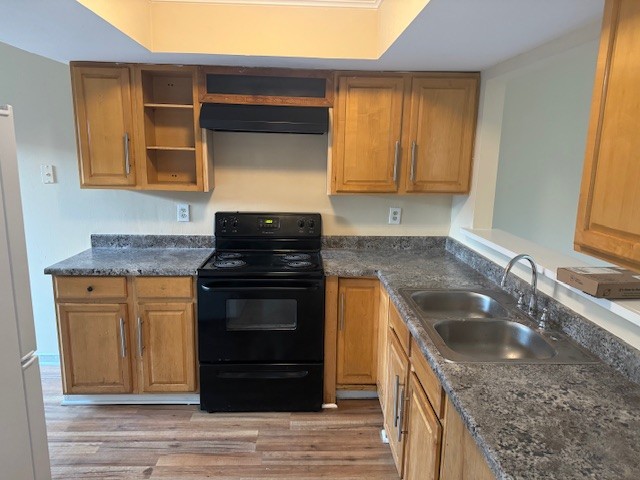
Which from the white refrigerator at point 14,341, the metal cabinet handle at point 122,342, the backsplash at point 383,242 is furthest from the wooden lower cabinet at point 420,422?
the metal cabinet handle at point 122,342

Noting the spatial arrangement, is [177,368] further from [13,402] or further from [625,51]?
[625,51]

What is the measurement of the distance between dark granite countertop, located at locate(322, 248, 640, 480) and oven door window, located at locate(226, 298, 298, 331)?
42.1 inches

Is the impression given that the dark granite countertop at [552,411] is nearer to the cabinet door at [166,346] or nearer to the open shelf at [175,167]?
the cabinet door at [166,346]

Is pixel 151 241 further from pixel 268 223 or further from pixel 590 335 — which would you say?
pixel 590 335

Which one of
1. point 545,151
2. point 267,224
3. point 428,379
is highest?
point 545,151

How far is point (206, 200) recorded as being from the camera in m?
2.89

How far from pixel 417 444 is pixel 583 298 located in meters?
0.82

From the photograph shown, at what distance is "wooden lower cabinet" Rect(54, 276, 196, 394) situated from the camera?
2422mm

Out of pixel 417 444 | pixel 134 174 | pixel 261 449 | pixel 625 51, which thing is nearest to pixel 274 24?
pixel 134 174

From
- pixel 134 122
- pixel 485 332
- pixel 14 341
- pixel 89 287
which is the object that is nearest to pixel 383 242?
pixel 485 332

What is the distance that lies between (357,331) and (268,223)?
0.95m

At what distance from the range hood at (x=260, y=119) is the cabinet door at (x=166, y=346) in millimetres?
1083

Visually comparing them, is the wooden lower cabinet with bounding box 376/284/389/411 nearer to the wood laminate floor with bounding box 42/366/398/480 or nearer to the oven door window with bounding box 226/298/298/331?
the wood laminate floor with bounding box 42/366/398/480

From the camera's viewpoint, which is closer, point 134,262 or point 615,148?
point 615,148
